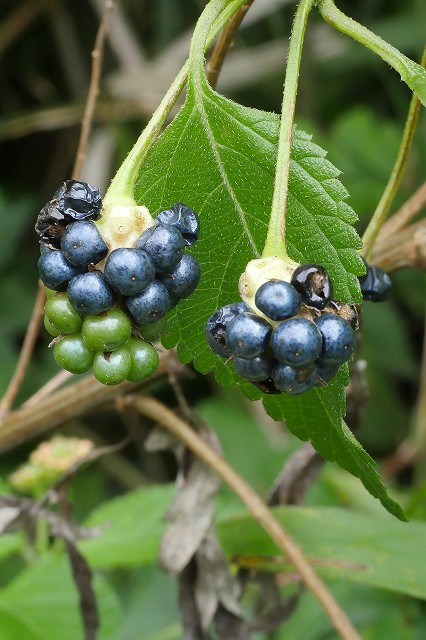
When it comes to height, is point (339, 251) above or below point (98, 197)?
below

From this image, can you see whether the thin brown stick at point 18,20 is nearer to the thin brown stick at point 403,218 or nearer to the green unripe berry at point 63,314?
the thin brown stick at point 403,218

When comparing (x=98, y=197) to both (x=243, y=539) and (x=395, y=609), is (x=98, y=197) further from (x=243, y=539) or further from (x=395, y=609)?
(x=395, y=609)

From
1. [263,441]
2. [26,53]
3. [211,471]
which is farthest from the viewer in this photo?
[26,53]

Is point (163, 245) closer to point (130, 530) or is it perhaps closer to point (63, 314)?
point (63, 314)

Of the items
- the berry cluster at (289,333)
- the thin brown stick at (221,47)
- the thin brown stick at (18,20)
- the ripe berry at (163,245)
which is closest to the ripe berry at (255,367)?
the berry cluster at (289,333)

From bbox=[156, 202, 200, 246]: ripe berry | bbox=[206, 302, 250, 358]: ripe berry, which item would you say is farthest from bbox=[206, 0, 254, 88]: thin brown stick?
bbox=[206, 302, 250, 358]: ripe berry

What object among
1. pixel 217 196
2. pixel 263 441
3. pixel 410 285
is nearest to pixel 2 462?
pixel 263 441

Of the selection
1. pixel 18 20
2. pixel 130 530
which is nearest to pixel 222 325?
pixel 130 530
